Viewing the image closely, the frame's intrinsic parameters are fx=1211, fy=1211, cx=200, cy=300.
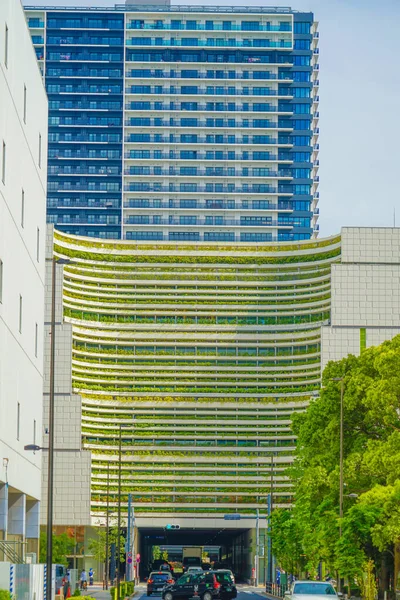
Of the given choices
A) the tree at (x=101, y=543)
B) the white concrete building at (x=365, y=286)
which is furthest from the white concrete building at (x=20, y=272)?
the white concrete building at (x=365, y=286)

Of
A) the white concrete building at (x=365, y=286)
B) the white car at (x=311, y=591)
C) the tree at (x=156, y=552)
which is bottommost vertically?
the tree at (x=156, y=552)

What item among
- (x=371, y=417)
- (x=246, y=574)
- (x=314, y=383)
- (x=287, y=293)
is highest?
(x=287, y=293)

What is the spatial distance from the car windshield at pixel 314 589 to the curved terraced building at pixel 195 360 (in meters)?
91.9

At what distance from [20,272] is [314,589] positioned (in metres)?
17.7

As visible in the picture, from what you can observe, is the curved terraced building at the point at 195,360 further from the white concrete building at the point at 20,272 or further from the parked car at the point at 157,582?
the white concrete building at the point at 20,272

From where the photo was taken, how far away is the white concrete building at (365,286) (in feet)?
443

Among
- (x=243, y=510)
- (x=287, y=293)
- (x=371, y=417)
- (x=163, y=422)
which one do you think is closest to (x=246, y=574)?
(x=243, y=510)

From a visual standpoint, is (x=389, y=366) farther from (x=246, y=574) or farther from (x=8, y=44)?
(x=246, y=574)

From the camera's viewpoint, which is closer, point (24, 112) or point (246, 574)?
point (24, 112)

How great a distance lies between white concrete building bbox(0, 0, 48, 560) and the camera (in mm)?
46125

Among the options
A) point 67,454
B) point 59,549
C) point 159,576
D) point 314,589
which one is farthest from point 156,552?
point 314,589

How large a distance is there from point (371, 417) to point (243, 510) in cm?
7858

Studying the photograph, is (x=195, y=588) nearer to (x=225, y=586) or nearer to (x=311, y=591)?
(x=225, y=586)

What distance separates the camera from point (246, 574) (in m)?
150
